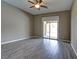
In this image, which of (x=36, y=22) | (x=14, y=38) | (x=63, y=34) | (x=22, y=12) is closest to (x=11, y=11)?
(x=22, y=12)

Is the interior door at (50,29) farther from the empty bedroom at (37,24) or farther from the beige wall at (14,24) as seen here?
the beige wall at (14,24)

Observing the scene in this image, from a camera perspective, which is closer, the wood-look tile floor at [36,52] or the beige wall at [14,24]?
the wood-look tile floor at [36,52]

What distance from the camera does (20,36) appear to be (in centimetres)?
743

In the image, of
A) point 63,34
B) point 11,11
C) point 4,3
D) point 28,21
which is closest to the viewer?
point 4,3

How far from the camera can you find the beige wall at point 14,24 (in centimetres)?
585

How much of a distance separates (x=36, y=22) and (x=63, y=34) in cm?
331

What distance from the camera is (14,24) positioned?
673cm

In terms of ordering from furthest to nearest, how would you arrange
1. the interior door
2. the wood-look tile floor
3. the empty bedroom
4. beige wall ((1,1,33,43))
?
the interior door
beige wall ((1,1,33,43))
the empty bedroom
the wood-look tile floor

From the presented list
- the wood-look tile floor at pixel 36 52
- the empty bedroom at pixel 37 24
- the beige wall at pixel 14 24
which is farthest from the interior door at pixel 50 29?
the wood-look tile floor at pixel 36 52

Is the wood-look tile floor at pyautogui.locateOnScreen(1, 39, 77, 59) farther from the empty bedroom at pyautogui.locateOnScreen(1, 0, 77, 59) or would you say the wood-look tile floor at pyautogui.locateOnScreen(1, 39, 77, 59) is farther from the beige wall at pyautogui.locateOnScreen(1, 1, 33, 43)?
the beige wall at pyautogui.locateOnScreen(1, 1, 33, 43)

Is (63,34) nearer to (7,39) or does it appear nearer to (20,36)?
(20,36)

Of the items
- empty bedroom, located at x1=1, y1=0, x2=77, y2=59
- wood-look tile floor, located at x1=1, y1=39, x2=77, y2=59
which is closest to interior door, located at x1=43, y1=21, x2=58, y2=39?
empty bedroom, located at x1=1, y1=0, x2=77, y2=59

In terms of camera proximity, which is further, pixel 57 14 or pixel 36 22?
pixel 36 22

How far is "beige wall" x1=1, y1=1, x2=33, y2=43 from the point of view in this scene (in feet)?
19.2
